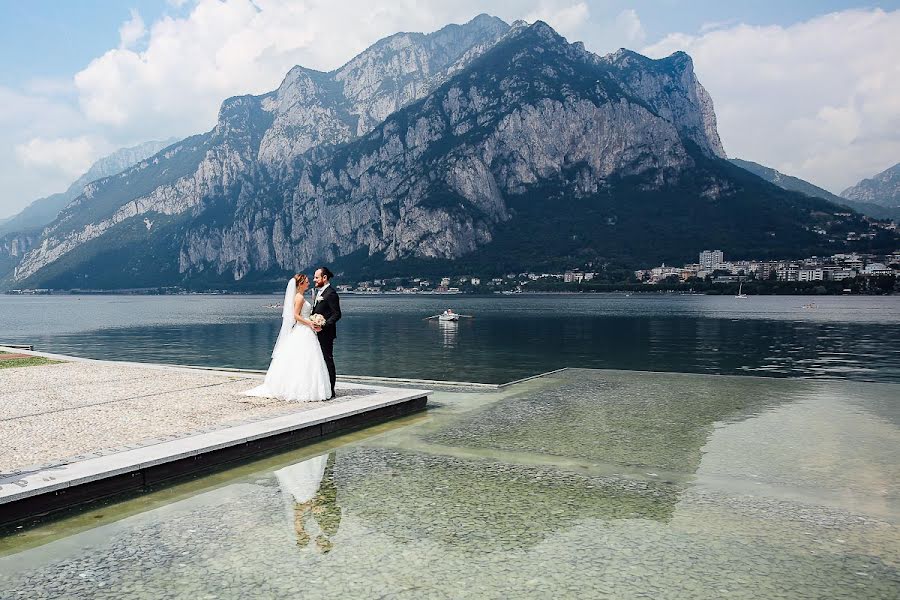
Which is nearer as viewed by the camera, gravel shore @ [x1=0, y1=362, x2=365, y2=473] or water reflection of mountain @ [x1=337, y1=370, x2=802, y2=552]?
water reflection of mountain @ [x1=337, y1=370, x2=802, y2=552]

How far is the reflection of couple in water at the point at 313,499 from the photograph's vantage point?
6820 mm

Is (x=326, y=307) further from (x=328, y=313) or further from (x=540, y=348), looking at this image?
(x=540, y=348)

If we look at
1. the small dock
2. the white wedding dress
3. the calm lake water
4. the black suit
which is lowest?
the calm lake water

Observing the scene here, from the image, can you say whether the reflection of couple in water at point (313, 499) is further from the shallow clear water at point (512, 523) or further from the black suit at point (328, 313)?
the black suit at point (328, 313)

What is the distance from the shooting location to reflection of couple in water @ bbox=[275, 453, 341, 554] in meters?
6.82

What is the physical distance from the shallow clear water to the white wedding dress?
2.79 meters

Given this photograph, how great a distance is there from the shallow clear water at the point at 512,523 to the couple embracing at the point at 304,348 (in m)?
2.86

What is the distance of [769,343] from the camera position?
50375 mm

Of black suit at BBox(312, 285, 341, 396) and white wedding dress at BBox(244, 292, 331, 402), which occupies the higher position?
black suit at BBox(312, 285, 341, 396)

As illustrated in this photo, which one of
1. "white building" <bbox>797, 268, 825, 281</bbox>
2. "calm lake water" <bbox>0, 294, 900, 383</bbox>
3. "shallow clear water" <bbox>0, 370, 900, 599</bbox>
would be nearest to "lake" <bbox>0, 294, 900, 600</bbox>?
"shallow clear water" <bbox>0, 370, 900, 599</bbox>

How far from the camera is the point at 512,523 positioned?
719cm

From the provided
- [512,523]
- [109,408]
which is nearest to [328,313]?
[109,408]

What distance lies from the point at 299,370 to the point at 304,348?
22.3 inches

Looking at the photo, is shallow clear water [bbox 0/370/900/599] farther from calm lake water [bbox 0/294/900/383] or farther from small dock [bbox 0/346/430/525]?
calm lake water [bbox 0/294/900/383]
